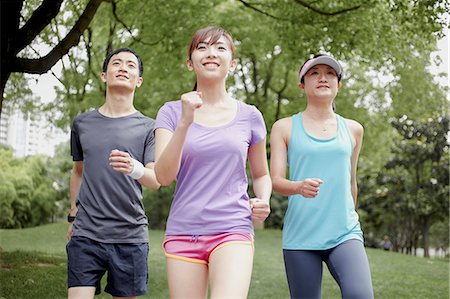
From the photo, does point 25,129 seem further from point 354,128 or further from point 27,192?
point 354,128

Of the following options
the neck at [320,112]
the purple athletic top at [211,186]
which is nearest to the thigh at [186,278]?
the purple athletic top at [211,186]

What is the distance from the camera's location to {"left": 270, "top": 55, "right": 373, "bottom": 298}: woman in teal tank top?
380cm

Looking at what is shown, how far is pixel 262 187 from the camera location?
10.9 feet

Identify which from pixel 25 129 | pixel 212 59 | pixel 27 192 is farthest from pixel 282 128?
pixel 27 192

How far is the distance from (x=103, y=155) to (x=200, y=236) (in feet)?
4.61

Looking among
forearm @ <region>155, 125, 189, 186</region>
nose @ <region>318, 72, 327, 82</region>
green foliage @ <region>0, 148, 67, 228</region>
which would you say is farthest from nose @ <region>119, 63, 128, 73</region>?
green foliage @ <region>0, 148, 67, 228</region>

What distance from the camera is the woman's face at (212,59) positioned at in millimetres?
3176

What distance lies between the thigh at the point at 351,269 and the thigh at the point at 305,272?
0.10 metres

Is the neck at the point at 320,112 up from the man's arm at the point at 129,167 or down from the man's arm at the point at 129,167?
up

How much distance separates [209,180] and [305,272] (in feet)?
3.87

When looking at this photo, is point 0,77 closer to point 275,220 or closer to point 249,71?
point 249,71

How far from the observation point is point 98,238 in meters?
4.04

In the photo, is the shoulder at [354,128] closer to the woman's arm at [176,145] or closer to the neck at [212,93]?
the neck at [212,93]

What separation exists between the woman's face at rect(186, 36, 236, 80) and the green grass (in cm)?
628
